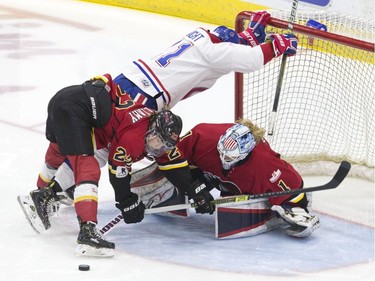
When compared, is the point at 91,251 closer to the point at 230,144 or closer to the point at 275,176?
the point at 230,144

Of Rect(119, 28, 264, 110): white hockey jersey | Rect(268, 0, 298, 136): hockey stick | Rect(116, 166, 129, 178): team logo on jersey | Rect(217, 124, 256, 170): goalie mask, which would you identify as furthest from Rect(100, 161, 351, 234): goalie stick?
Rect(268, 0, 298, 136): hockey stick

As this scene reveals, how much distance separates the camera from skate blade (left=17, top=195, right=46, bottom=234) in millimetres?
3758

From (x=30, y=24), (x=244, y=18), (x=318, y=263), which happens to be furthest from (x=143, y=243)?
(x=30, y=24)

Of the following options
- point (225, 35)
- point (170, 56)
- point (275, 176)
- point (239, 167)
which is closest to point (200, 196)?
point (239, 167)

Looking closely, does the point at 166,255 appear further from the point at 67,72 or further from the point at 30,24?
the point at 30,24

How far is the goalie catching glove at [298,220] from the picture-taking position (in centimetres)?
376

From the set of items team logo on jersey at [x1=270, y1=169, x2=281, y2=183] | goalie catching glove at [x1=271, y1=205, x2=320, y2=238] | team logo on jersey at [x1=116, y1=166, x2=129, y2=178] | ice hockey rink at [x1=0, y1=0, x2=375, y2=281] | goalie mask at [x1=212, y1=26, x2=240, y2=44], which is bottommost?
ice hockey rink at [x1=0, y1=0, x2=375, y2=281]

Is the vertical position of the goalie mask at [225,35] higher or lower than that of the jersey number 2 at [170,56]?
higher

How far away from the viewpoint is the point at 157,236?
3.80 meters

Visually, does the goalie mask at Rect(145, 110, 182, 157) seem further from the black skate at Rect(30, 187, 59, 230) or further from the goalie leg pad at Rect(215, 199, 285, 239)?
the black skate at Rect(30, 187, 59, 230)

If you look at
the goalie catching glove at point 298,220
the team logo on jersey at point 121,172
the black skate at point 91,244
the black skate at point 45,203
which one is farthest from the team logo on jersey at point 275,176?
the black skate at point 45,203

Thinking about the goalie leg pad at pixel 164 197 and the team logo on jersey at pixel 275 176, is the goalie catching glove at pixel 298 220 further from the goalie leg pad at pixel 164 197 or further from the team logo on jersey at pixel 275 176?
the goalie leg pad at pixel 164 197

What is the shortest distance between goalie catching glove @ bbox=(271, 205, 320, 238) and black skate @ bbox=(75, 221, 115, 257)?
2.27 ft

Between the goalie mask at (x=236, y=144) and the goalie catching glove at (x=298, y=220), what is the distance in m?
0.26
